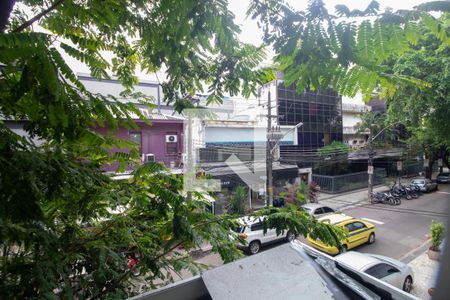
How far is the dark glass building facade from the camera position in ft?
17.3

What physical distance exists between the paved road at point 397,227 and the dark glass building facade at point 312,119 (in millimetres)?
2597

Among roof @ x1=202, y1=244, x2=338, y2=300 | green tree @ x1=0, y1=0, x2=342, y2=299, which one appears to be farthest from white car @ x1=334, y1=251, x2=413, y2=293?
roof @ x1=202, y1=244, x2=338, y2=300

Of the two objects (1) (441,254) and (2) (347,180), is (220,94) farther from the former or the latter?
(2) (347,180)

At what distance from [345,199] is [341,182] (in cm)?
102

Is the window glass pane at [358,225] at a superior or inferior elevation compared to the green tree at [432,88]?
inferior

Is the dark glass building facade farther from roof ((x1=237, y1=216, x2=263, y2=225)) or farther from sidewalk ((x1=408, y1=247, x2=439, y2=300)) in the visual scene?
roof ((x1=237, y1=216, x2=263, y2=225))

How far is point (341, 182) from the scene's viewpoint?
9.82 meters

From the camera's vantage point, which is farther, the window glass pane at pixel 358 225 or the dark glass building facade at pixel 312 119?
the window glass pane at pixel 358 225

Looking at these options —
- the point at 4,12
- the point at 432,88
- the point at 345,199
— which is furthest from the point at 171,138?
the point at 345,199

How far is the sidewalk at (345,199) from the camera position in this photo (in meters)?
8.25

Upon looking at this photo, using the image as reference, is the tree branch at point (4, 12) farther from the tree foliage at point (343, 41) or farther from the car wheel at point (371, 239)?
the car wheel at point (371, 239)

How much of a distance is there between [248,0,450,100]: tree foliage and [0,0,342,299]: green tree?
327 mm

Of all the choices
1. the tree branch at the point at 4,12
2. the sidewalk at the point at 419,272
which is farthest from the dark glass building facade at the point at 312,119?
the tree branch at the point at 4,12

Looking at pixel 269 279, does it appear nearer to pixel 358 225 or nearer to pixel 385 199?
pixel 358 225
